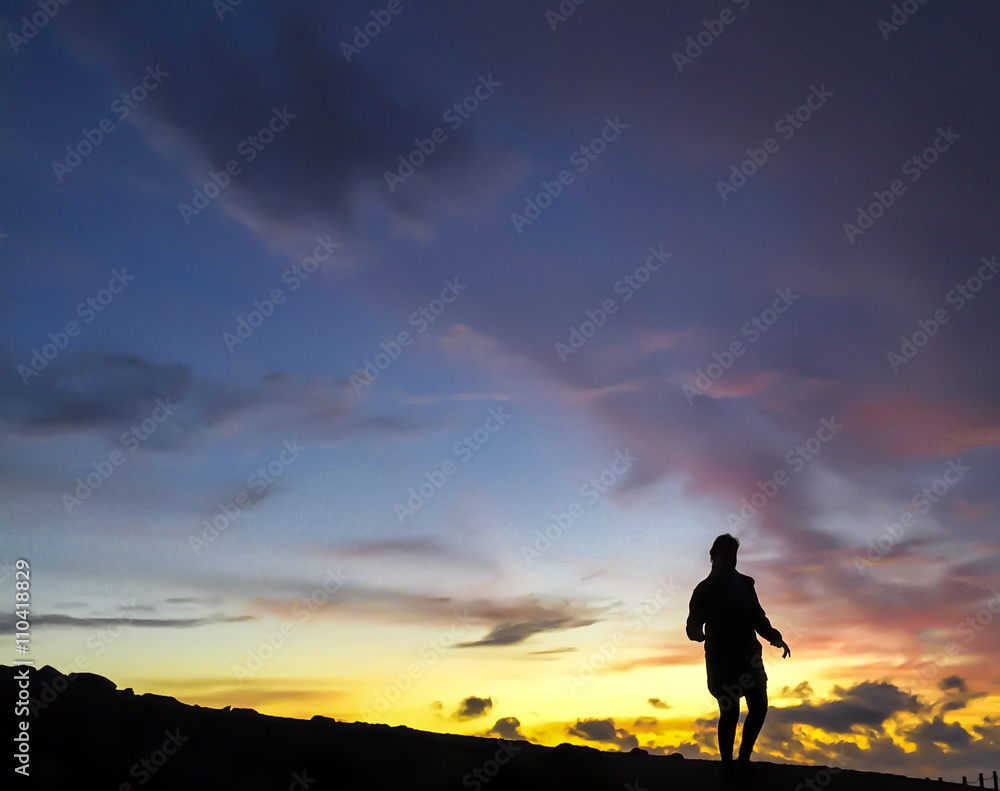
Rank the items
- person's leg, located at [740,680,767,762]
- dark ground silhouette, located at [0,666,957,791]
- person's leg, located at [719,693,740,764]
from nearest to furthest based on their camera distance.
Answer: dark ground silhouette, located at [0,666,957,791] < person's leg, located at [740,680,767,762] < person's leg, located at [719,693,740,764]

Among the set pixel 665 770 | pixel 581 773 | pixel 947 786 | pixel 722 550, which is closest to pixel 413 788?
pixel 581 773

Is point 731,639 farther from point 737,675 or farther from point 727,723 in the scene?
point 727,723

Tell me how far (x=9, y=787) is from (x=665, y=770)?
7429mm

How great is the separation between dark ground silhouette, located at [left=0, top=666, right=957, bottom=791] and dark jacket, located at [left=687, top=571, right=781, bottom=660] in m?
1.55

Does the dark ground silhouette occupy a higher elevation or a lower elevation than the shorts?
lower

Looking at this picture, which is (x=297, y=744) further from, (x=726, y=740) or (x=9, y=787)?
(x=726, y=740)

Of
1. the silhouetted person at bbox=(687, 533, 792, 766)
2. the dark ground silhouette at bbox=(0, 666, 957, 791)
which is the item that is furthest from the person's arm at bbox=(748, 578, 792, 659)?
the dark ground silhouette at bbox=(0, 666, 957, 791)

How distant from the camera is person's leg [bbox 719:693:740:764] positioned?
1120 centimetres

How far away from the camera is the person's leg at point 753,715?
11070mm

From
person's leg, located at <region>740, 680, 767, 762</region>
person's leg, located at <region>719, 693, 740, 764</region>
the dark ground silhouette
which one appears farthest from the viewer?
person's leg, located at <region>719, 693, 740, 764</region>

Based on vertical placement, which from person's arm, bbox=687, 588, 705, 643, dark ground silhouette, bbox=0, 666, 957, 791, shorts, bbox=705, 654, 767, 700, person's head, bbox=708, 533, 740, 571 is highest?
person's head, bbox=708, 533, 740, 571

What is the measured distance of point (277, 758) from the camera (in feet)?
32.9

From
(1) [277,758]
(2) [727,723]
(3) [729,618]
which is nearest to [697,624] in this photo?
(3) [729,618]

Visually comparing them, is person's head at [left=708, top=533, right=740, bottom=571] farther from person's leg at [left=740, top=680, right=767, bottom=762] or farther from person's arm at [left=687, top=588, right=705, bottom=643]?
person's leg at [left=740, top=680, right=767, bottom=762]
